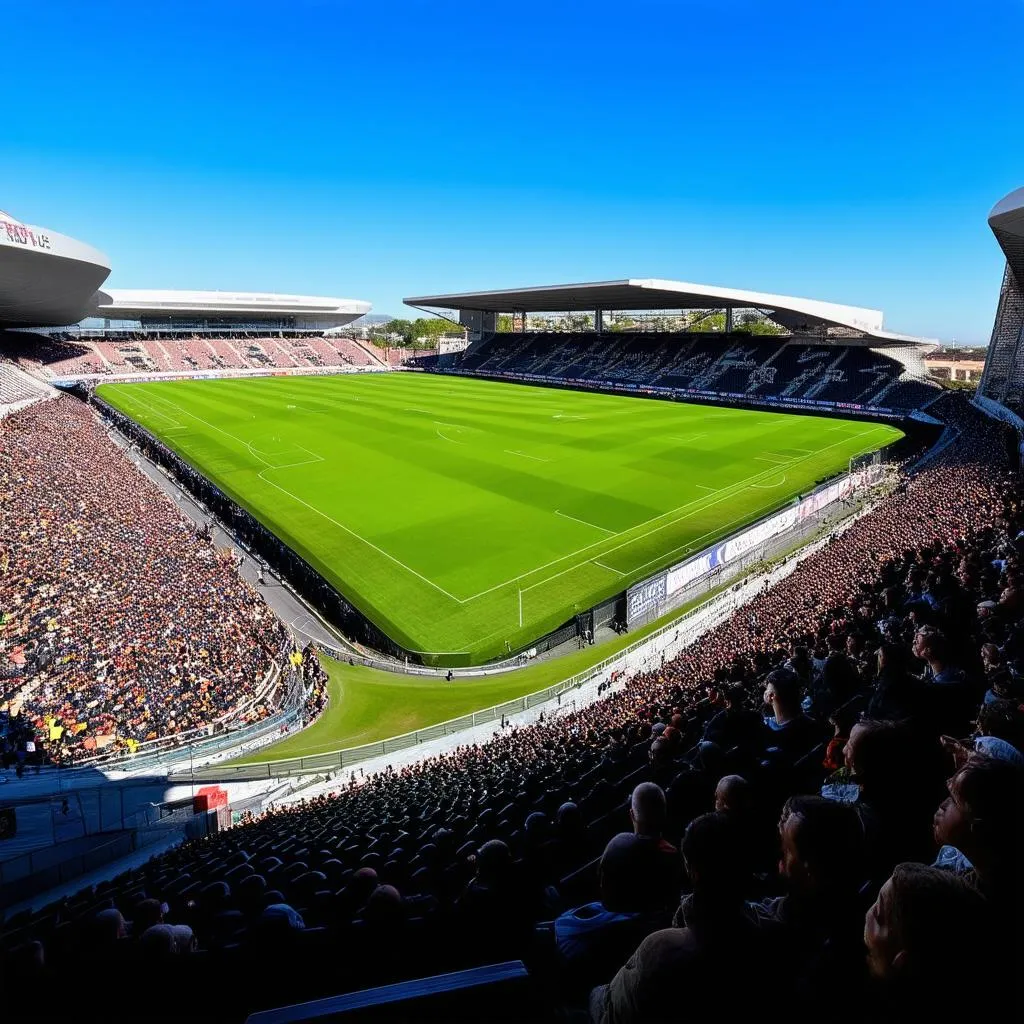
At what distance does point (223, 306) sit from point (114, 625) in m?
90.9

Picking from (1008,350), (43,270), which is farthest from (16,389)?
(1008,350)

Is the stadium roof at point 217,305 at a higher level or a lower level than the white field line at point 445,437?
higher

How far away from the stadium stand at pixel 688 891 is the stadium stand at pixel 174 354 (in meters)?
74.6

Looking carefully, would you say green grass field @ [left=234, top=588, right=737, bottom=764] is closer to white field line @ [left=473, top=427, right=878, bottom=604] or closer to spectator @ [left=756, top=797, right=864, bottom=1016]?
white field line @ [left=473, top=427, right=878, bottom=604]

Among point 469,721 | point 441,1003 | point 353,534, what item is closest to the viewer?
point 441,1003

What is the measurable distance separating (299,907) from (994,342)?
188ft

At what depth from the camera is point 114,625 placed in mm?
15922

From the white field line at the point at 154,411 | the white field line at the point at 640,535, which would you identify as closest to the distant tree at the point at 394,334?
the white field line at the point at 154,411

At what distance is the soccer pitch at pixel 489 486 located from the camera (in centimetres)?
2181

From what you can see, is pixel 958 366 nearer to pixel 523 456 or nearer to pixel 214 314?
pixel 523 456

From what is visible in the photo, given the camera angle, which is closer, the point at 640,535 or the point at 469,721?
the point at 469,721

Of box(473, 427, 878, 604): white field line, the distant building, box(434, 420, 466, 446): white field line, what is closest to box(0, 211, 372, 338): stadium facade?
box(434, 420, 466, 446): white field line

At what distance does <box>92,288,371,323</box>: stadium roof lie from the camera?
88688mm

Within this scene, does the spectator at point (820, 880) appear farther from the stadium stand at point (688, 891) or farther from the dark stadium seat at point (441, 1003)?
the dark stadium seat at point (441, 1003)
